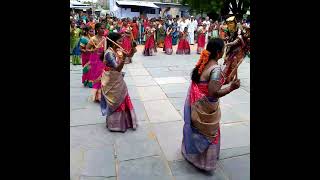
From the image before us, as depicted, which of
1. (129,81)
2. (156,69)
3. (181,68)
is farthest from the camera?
(181,68)

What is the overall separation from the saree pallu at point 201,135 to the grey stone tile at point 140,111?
2.12 metres

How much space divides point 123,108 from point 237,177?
210cm

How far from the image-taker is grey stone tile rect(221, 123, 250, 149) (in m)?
4.85

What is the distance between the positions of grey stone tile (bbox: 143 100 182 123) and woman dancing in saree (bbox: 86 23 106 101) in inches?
41.2

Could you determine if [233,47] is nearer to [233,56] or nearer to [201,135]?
[233,56]

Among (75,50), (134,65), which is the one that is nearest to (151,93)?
(134,65)

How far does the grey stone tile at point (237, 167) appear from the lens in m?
3.92

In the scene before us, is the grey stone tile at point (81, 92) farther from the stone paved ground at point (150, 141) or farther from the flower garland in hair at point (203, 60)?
the flower garland in hair at point (203, 60)

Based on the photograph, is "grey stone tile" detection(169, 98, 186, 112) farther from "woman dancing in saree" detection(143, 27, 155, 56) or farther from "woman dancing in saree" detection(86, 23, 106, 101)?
"woman dancing in saree" detection(143, 27, 155, 56)

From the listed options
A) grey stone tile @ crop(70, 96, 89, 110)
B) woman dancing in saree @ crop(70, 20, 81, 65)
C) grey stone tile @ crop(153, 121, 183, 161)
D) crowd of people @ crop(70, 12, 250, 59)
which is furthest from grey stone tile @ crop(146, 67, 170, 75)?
grey stone tile @ crop(153, 121, 183, 161)

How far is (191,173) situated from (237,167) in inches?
22.9

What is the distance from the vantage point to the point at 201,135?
3861 mm
